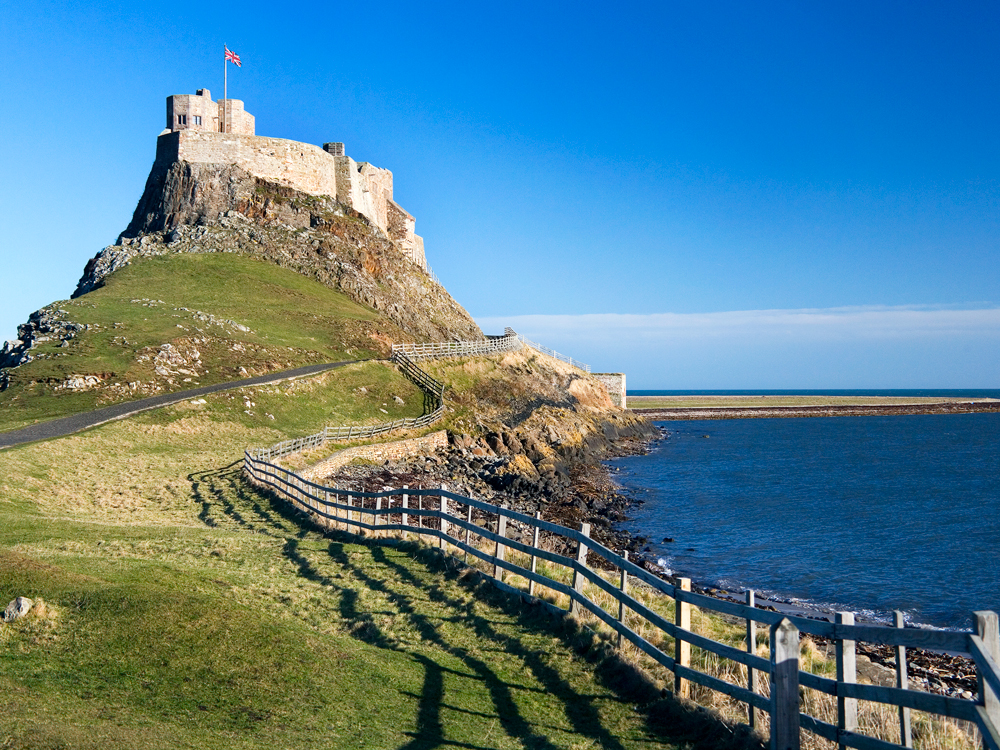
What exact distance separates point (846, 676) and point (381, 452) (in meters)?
39.9

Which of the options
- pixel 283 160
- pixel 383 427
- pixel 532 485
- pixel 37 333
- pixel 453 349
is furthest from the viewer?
pixel 283 160

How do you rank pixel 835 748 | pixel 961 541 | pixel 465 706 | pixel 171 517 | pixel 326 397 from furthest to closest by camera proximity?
1. pixel 326 397
2. pixel 961 541
3. pixel 171 517
4. pixel 465 706
5. pixel 835 748

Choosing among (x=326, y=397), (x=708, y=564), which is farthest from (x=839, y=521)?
(x=326, y=397)

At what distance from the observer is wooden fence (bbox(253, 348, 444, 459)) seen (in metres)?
40.4

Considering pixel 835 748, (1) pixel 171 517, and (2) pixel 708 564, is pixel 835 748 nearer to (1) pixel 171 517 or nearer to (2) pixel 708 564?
(1) pixel 171 517

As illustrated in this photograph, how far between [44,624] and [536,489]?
39159 mm

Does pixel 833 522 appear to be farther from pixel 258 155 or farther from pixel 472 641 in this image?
pixel 258 155

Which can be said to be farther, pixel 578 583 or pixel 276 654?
pixel 578 583

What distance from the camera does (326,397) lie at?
55.7 metres

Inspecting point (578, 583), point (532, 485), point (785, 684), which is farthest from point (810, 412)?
point (785, 684)

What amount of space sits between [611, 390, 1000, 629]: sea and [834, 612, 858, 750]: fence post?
69.4 ft

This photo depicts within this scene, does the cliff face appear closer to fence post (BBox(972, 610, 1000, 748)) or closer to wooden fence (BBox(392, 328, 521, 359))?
wooden fence (BBox(392, 328, 521, 359))

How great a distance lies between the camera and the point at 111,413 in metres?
45.1

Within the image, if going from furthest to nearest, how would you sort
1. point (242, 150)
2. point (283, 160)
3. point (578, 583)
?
point (283, 160), point (242, 150), point (578, 583)
